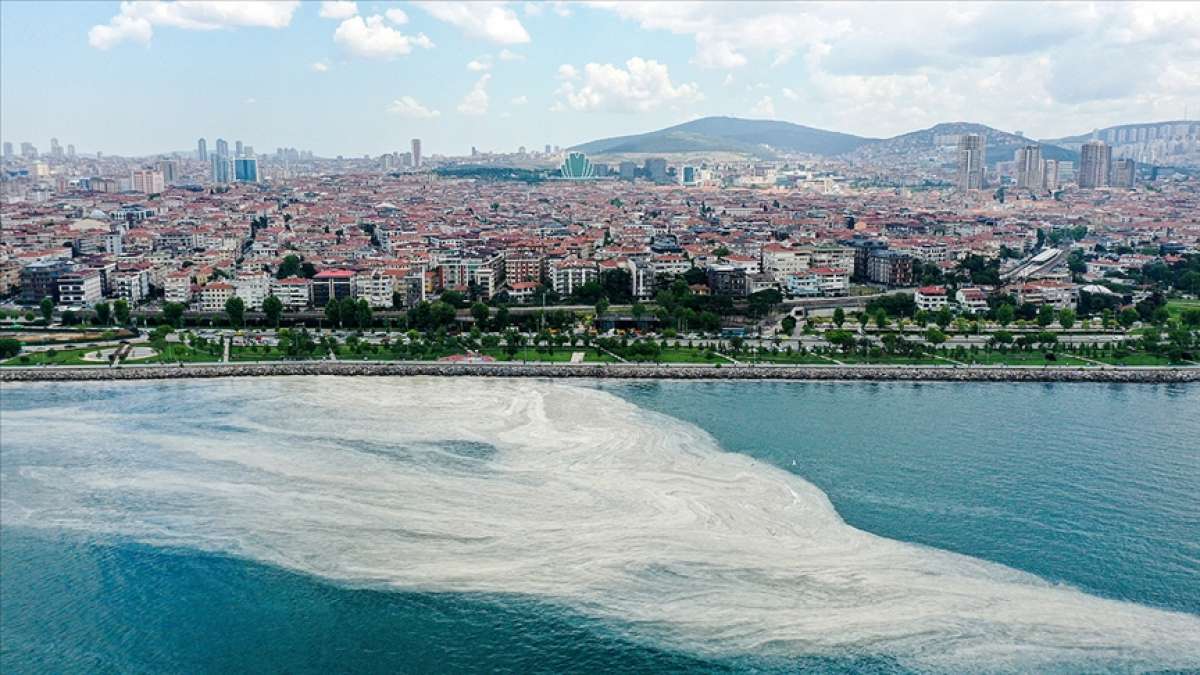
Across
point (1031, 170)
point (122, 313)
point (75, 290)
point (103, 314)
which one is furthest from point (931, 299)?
point (1031, 170)

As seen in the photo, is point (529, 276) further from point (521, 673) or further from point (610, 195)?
point (610, 195)

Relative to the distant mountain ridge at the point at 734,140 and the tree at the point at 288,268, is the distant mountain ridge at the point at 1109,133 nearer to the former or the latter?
the distant mountain ridge at the point at 734,140

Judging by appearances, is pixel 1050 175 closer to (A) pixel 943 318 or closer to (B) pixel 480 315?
(A) pixel 943 318

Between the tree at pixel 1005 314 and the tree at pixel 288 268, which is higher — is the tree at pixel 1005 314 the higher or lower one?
the lower one

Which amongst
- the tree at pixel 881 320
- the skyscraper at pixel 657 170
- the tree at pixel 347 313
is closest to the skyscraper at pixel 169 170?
the skyscraper at pixel 657 170

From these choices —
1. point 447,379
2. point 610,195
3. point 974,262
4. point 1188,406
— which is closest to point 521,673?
point 447,379

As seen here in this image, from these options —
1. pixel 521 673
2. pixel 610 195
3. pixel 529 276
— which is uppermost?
pixel 610 195
